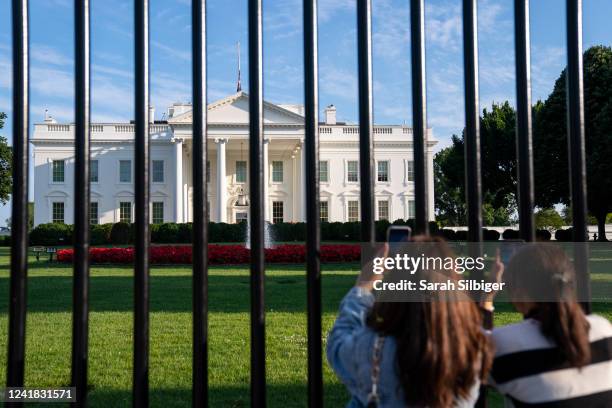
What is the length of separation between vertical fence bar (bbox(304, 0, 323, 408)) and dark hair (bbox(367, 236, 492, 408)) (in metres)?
0.21

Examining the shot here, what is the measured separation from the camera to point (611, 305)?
8227 millimetres

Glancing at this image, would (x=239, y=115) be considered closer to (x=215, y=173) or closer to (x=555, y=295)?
(x=215, y=173)

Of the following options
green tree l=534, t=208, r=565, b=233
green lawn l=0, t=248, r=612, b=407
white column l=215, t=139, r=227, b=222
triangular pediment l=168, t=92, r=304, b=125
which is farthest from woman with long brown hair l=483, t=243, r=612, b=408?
green tree l=534, t=208, r=565, b=233

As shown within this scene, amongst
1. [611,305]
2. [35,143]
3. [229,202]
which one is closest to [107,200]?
[35,143]

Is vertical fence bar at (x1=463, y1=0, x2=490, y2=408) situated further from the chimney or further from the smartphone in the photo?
the chimney

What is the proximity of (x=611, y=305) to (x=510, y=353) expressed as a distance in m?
7.72

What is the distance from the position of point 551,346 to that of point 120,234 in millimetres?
35635

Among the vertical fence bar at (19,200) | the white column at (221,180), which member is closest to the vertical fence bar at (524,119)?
the vertical fence bar at (19,200)

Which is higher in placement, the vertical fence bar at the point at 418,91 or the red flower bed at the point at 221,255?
the vertical fence bar at the point at 418,91

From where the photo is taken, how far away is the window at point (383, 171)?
4341 centimetres

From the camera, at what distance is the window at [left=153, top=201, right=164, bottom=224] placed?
4309cm

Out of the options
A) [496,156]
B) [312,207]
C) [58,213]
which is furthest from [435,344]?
[58,213]

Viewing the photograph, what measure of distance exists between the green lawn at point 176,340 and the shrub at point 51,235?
25.9 meters

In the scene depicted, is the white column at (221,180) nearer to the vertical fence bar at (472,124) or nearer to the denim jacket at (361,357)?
the vertical fence bar at (472,124)
